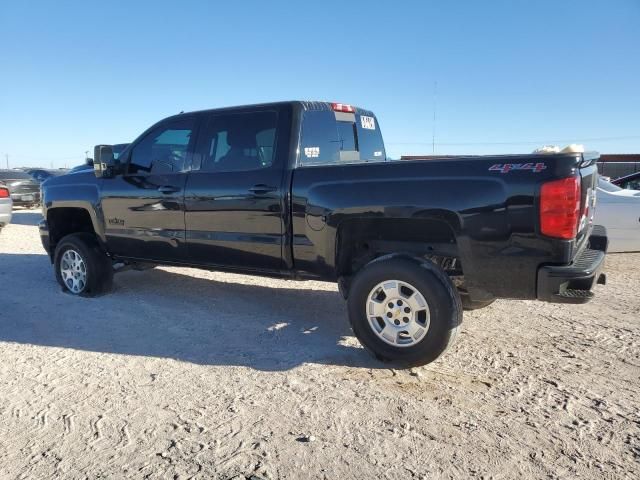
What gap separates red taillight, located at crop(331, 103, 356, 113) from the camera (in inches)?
198

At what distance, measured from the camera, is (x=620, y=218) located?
732cm

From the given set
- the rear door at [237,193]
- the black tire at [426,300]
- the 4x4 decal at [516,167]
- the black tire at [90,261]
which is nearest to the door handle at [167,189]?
the rear door at [237,193]

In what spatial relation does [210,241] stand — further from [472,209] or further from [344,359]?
[472,209]

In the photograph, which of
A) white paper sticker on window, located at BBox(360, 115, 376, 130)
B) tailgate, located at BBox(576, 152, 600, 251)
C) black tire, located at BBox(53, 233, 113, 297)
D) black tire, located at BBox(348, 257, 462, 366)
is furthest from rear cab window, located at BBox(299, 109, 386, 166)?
black tire, located at BBox(53, 233, 113, 297)

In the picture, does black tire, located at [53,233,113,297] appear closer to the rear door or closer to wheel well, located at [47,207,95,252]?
wheel well, located at [47,207,95,252]

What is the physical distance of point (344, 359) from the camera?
159 inches

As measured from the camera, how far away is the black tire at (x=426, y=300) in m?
3.66

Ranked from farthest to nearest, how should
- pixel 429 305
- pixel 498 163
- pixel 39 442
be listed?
pixel 429 305, pixel 498 163, pixel 39 442

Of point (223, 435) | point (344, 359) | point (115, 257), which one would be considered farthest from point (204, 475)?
point (115, 257)

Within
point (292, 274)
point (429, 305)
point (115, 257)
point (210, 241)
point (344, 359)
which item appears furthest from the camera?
point (115, 257)

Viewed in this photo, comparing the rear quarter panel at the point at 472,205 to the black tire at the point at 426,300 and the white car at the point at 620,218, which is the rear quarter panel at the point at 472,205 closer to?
the black tire at the point at 426,300

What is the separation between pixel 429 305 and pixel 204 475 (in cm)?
189

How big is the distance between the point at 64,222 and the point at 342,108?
146 inches

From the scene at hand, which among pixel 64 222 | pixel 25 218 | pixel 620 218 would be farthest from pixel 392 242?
pixel 25 218
